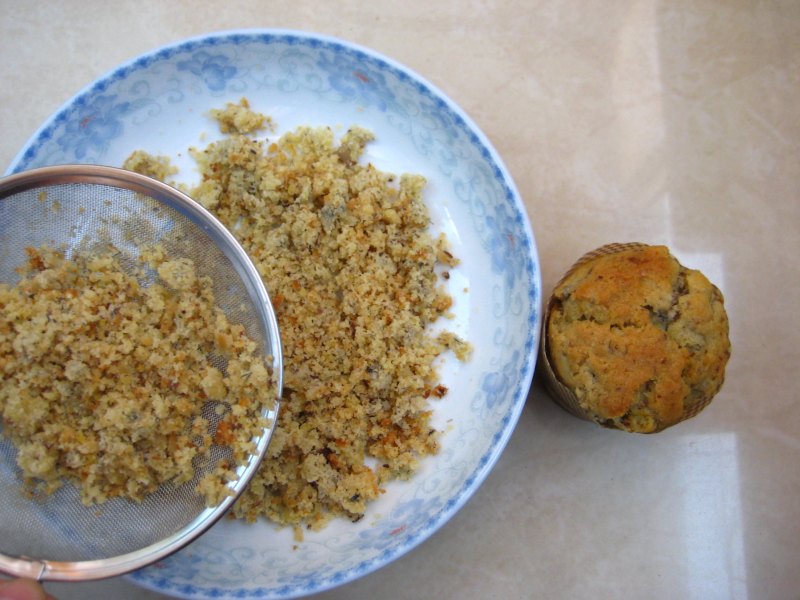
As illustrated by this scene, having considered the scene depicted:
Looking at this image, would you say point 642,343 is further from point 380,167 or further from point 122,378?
point 122,378

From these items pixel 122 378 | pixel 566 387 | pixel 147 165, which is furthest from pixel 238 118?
pixel 566 387

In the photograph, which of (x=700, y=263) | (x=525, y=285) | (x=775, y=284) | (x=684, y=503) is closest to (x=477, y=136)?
(x=525, y=285)

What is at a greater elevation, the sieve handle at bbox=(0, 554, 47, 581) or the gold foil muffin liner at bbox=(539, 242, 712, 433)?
the sieve handle at bbox=(0, 554, 47, 581)

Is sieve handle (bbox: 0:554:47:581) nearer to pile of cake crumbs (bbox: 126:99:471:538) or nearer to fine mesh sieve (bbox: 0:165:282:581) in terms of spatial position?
fine mesh sieve (bbox: 0:165:282:581)

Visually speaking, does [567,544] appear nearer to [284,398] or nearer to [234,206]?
[284,398]

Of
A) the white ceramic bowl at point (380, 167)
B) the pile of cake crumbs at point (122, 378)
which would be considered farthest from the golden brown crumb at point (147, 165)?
the pile of cake crumbs at point (122, 378)

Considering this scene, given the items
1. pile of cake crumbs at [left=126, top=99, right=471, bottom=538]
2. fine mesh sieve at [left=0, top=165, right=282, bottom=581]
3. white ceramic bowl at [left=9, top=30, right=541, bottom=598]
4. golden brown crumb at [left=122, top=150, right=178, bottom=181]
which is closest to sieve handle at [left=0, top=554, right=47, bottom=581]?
fine mesh sieve at [left=0, top=165, right=282, bottom=581]
